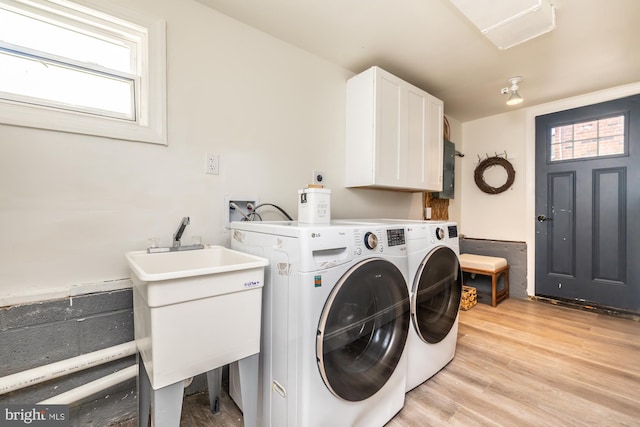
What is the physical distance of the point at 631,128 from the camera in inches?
101

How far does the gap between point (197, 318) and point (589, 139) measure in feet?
12.6

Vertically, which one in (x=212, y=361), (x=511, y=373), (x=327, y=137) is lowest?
(x=511, y=373)

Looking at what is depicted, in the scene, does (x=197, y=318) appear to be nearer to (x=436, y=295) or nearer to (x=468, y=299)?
(x=436, y=295)

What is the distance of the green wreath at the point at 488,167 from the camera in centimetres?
325

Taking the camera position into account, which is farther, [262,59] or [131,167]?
[262,59]

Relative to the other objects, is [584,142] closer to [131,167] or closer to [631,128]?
[631,128]

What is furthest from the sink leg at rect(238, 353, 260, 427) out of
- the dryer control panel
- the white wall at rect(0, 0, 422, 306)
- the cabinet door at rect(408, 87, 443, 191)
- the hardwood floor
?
the cabinet door at rect(408, 87, 443, 191)

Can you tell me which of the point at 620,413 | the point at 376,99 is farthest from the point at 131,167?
the point at 620,413

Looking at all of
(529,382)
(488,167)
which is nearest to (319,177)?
(529,382)

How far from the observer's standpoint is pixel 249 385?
109 centimetres

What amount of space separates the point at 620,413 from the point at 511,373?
1.51 ft

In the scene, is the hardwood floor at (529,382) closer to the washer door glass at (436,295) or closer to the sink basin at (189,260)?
the washer door glass at (436,295)

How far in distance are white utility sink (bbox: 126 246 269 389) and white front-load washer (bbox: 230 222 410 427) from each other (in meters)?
0.12

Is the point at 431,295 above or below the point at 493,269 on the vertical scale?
above
